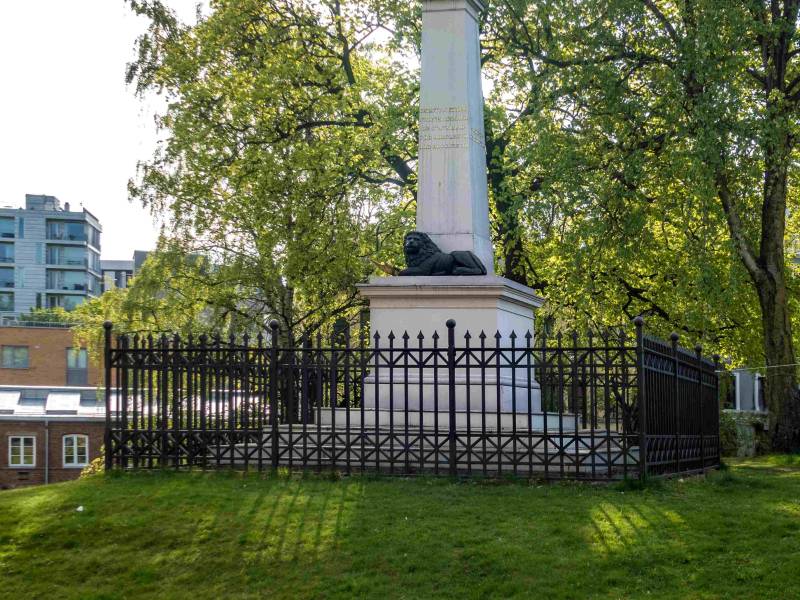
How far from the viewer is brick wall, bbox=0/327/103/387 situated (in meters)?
76.9

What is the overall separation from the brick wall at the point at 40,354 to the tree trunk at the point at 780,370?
203ft

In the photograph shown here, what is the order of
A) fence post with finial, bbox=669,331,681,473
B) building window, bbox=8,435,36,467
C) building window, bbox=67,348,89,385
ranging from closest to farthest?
fence post with finial, bbox=669,331,681,473 → building window, bbox=8,435,36,467 → building window, bbox=67,348,89,385

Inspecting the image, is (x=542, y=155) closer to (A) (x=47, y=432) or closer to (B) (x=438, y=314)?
(B) (x=438, y=314)

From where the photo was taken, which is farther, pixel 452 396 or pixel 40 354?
pixel 40 354

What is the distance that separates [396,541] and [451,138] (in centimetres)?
782

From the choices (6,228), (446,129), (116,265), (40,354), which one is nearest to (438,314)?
(446,129)

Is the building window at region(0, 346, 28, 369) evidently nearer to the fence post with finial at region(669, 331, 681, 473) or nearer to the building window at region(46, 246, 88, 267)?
the building window at region(46, 246, 88, 267)

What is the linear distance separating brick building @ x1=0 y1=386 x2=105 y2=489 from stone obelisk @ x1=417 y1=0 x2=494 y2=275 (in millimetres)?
49067

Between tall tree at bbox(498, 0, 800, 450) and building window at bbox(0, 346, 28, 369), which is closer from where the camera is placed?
tall tree at bbox(498, 0, 800, 450)

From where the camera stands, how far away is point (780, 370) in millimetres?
21797

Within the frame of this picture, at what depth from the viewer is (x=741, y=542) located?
352 inches

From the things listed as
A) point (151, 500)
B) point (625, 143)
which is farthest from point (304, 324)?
point (151, 500)

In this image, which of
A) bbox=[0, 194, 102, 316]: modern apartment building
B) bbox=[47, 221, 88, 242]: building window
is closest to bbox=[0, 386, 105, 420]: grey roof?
bbox=[0, 194, 102, 316]: modern apartment building

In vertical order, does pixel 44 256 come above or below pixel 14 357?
above
